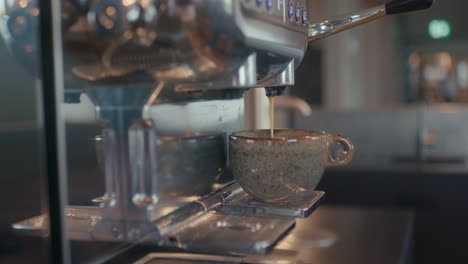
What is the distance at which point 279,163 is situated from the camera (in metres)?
0.54

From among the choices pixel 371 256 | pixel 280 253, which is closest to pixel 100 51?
pixel 280 253

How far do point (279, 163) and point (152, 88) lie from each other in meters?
0.15

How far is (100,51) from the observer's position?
424mm

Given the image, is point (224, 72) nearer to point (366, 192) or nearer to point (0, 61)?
point (0, 61)

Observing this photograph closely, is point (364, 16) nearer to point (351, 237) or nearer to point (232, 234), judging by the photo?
point (232, 234)

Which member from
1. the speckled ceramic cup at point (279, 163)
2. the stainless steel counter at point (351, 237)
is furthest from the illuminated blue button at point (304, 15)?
the stainless steel counter at point (351, 237)

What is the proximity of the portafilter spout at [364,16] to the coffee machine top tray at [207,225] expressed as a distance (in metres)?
0.19

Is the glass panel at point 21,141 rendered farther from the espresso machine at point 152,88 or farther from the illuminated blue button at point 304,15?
the illuminated blue button at point 304,15

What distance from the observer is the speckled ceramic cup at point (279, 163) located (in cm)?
54

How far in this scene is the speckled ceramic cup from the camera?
1.77 ft

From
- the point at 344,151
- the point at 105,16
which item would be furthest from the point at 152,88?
the point at 344,151

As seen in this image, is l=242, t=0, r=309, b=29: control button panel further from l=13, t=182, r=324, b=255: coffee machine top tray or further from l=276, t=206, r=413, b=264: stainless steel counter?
l=276, t=206, r=413, b=264: stainless steel counter

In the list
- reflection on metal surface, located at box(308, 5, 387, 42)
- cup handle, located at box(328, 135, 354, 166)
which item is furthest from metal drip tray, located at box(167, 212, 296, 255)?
reflection on metal surface, located at box(308, 5, 387, 42)

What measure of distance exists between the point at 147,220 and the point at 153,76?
125 mm
